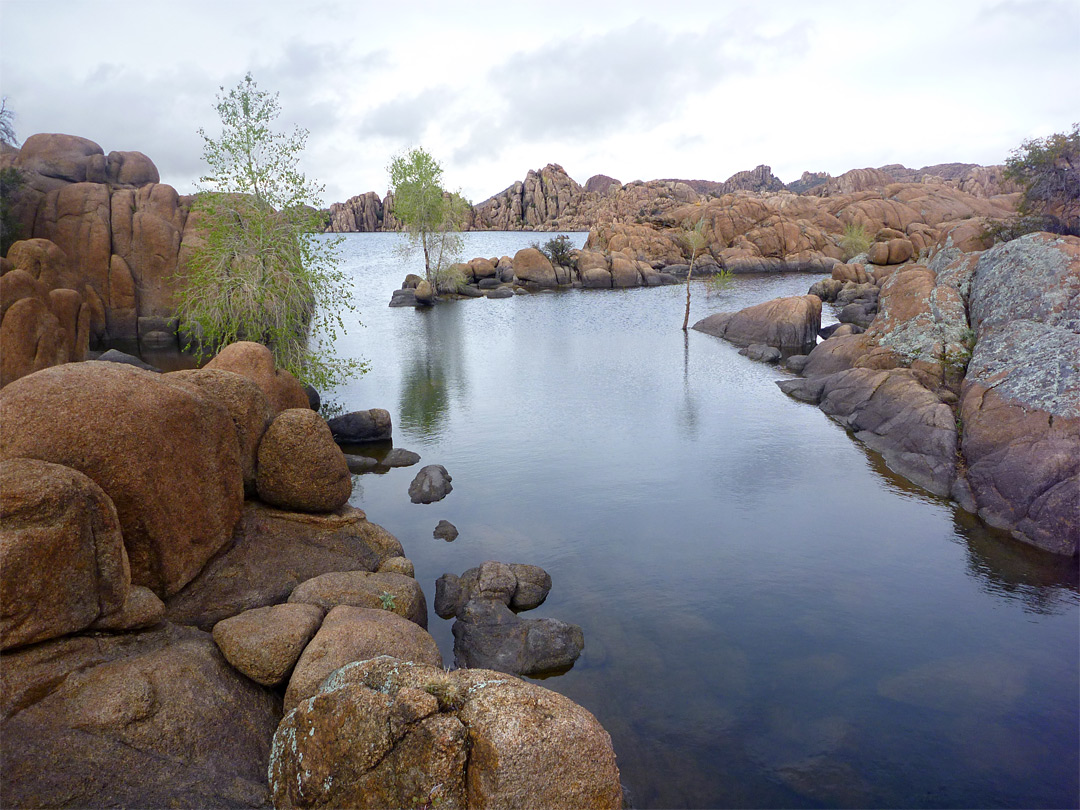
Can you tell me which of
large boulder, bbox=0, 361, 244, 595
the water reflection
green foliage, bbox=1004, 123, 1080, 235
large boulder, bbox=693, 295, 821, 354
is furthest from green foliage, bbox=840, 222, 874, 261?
large boulder, bbox=0, 361, 244, 595

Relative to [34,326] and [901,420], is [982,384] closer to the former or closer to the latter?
[901,420]

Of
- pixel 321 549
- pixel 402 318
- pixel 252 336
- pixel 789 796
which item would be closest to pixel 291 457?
pixel 321 549

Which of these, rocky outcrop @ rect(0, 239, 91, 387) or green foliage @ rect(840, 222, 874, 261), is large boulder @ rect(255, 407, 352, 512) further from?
green foliage @ rect(840, 222, 874, 261)

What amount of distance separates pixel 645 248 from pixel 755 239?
1773 cm

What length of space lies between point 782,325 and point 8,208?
193ft

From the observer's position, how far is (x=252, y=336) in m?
30.2

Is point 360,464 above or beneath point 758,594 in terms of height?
above

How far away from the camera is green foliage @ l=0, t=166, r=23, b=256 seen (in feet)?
156

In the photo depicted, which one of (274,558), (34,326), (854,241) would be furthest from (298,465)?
(854,241)

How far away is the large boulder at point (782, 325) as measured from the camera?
48.8 metres

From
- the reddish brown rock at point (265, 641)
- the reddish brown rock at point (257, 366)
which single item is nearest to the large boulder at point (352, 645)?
the reddish brown rock at point (265, 641)

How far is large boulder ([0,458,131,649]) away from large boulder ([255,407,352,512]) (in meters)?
6.28

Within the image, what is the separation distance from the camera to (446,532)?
69.9 feet

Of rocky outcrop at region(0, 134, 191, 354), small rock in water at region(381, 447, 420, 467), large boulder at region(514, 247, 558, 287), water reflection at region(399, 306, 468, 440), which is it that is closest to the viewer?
small rock in water at region(381, 447, 420, 467)
